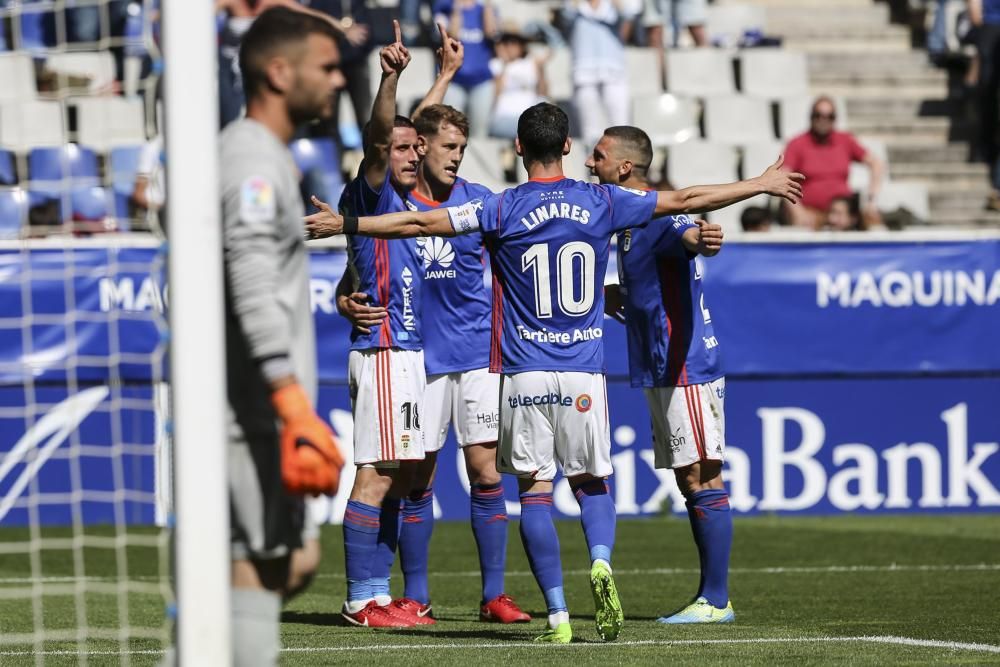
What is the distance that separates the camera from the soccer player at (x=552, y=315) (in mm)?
7395

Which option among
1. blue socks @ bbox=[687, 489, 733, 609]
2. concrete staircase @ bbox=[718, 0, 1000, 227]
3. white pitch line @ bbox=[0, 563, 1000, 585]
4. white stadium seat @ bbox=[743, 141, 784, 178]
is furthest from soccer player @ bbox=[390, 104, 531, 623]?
concrete staircase @ bbox=[718, 0, 1000, 227]

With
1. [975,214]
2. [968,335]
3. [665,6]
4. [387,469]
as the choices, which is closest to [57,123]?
[387,469]

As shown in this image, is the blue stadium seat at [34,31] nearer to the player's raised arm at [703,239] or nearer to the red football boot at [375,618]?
the red football boot at [375,618]

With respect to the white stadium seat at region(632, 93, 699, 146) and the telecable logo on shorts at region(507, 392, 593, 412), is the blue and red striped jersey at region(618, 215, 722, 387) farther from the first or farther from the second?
the white stadium seat at region(632, 93, 699, 146)

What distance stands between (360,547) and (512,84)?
941 cm

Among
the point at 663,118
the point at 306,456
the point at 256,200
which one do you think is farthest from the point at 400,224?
the point at 663,118

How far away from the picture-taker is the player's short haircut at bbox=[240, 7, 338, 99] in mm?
4547

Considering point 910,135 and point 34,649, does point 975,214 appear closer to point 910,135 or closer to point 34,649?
point 910,135

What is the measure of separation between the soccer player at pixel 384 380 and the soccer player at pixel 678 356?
0.98m

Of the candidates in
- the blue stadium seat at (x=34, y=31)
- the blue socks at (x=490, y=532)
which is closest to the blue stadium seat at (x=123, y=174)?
the blue stadium seat at (x=34, y=31)

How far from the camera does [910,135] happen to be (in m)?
19.9

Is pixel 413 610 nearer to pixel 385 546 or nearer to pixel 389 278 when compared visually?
pixel 385 546

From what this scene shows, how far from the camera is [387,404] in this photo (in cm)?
860

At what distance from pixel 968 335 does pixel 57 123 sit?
707 cm
